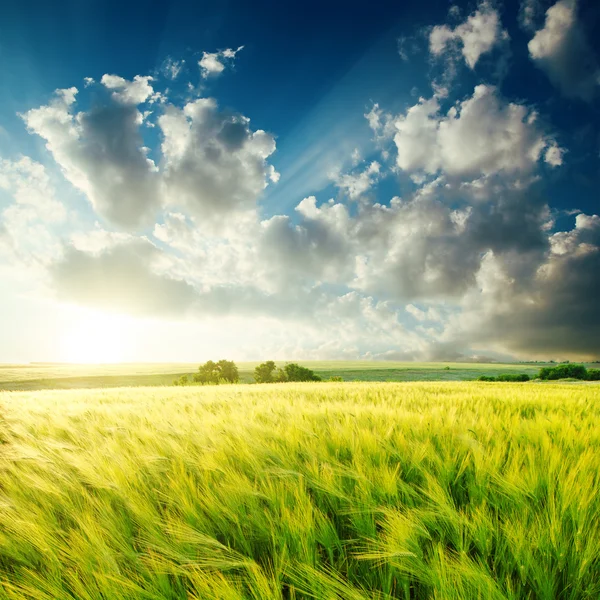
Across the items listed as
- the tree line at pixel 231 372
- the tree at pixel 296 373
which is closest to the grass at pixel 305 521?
the tree line at pixel 231 372

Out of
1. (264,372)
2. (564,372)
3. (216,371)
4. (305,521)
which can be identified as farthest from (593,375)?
(305,521)

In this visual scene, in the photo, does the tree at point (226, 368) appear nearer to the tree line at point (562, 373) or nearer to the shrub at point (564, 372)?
the tree line at point (562, 373)

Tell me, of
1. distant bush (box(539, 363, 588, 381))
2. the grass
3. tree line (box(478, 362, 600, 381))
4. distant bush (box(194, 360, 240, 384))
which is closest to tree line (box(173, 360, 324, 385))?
distant bush (box(194, 360, 240, 384))

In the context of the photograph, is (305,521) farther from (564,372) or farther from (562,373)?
(564,372)

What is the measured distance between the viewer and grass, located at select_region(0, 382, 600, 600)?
1.09 meters

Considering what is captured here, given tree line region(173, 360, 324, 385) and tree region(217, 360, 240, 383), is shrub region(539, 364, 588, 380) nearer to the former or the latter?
tree line region(173, 360, 324, 385)

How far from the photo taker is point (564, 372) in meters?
50.8

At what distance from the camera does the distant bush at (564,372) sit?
48.8m

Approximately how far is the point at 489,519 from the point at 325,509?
2.26ft

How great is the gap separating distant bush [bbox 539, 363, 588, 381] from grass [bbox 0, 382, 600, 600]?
191ft

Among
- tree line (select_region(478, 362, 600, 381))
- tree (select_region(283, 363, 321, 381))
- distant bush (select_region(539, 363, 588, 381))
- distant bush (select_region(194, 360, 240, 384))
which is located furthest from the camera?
distant bush (select_region(539, 363, 588, 381))

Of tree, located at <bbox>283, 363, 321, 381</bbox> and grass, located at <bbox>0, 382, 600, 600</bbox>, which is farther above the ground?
grass, located at <bbox>0, 382, 600, 600</bbox>

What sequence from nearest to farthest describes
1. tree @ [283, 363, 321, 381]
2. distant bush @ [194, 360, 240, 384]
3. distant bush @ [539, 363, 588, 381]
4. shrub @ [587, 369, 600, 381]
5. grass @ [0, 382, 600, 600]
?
grass @ [0, 382, 600, 600] < distant bush @ [194, 360, 240, 384] < shrub @ [587, 369, 600, 381] < tree @ [283, 363, 321, 381] < distant bush @ [539, 363, 588, 381]

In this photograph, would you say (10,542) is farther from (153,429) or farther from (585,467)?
(585,467)
